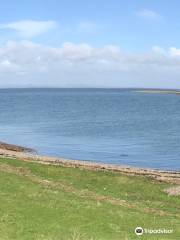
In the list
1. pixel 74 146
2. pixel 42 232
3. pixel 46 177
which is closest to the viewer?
pixel 42 232

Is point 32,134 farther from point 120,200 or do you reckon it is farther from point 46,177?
point 120,200

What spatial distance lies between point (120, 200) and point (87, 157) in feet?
134

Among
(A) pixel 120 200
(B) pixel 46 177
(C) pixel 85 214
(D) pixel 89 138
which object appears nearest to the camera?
(C) pixel 85 214

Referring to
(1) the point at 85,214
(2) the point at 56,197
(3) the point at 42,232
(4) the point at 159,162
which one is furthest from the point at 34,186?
(4) the point at 159,162

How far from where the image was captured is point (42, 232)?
2211 cm

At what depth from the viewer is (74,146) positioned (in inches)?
3457

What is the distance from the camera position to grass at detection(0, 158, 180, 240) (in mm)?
22516

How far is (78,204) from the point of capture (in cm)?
2831

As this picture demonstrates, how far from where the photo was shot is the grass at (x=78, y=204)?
22.5m

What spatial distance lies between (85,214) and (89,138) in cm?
7424

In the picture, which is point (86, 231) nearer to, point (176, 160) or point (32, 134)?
point (176, 160)

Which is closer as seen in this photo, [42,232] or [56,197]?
[42,232]

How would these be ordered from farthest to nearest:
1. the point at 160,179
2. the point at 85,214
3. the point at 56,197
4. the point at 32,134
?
the point at 32,134 → the point at 160,179 → the point at 56,197 → the point at 85,214

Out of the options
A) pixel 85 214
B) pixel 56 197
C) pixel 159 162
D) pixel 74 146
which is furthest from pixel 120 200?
pixel 74 146
